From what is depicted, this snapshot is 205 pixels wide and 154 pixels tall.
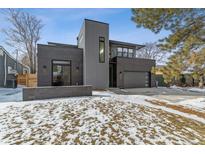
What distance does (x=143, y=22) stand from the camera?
22.6ft

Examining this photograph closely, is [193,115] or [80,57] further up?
[80,57]

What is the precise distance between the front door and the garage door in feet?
19.0

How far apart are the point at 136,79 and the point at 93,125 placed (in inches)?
474

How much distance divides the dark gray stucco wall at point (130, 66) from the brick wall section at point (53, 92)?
6984mm

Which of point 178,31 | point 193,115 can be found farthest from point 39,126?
point 178,31

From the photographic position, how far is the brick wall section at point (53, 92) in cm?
688

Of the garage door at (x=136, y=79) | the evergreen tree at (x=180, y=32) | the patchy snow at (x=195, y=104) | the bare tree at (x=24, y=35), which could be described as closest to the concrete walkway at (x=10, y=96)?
the evergreen tree at (x=180, y=32)

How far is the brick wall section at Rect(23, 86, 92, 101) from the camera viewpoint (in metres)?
6.88

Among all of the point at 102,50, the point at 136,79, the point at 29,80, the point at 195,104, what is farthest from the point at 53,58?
the point at 195,104

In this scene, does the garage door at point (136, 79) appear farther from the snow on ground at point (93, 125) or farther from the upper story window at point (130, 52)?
the snow on ground at point (93, 125)

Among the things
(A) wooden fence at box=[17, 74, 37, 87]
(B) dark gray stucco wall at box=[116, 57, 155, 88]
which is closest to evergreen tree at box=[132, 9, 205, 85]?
(B) dark gray stucco wall at box=[116, 57, 155, 88]
